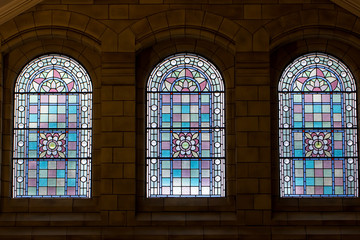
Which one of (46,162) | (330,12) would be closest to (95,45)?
(46,162)

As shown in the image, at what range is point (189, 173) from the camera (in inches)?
450

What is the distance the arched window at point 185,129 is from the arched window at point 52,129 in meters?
1.06

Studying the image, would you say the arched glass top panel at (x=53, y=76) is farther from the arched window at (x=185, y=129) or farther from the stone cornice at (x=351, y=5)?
the stone cornice at (x=351, y=5)

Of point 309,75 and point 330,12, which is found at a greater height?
point 330,12

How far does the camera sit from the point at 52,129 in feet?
37.8

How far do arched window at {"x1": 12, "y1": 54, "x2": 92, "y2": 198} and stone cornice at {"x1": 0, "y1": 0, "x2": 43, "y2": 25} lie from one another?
104 cm

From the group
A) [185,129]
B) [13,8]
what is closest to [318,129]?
[185,129]

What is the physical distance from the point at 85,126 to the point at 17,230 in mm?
1957

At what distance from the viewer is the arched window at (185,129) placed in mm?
11414

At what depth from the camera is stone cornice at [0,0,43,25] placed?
10.2 metres

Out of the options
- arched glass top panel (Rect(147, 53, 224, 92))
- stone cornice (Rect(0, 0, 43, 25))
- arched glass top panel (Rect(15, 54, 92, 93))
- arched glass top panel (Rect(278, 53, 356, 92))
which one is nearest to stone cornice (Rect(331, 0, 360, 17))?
arched glass top panel (Rect(278, 53, 356, 92))

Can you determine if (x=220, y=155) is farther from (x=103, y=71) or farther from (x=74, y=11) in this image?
(x=74, y=11)

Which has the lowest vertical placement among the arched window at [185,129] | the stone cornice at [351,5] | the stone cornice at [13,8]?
the arched window at [185,129]

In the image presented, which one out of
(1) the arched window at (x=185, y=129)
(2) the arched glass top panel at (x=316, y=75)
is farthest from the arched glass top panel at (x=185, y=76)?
(2) the arched glass top panel at (x=316, y=75)
